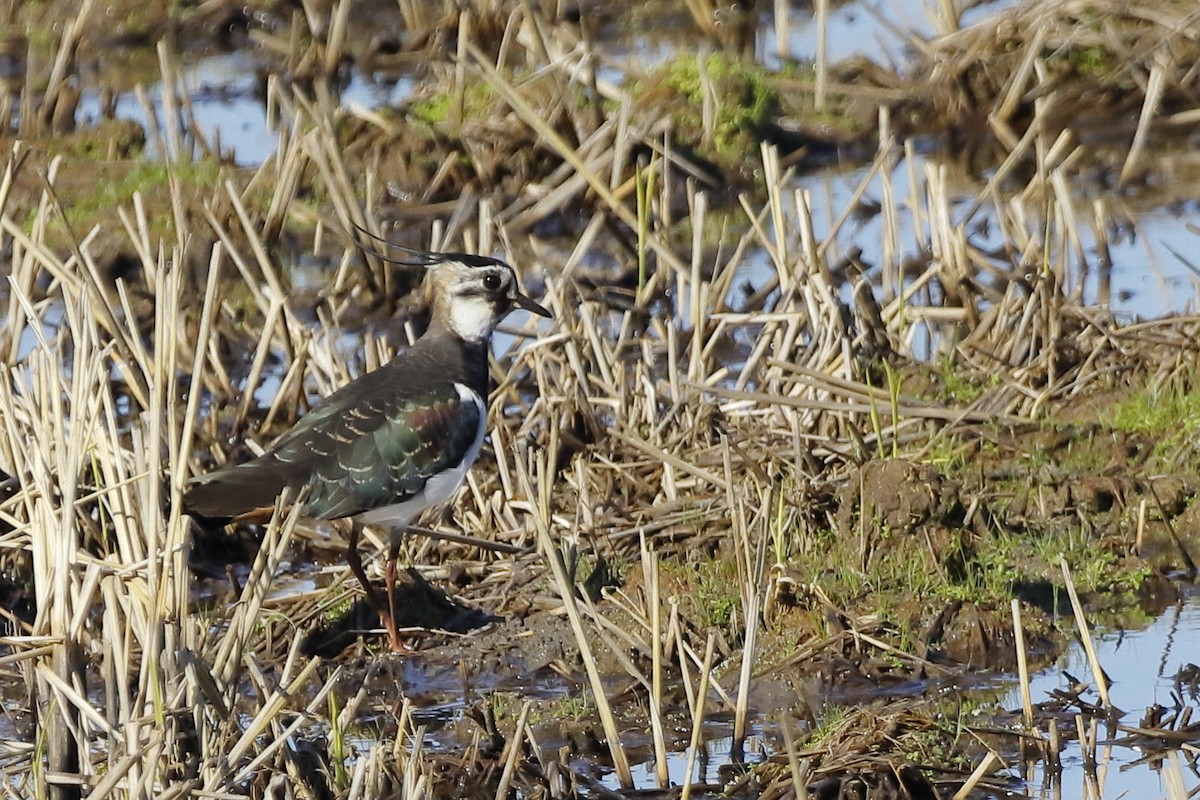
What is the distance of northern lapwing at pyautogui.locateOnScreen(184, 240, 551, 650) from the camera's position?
22.0 ft

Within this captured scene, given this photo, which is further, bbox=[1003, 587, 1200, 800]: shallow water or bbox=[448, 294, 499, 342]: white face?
bbox=[448, 294, 499, 342]: white face

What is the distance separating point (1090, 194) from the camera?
11.7m

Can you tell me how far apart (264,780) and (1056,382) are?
3.97 m

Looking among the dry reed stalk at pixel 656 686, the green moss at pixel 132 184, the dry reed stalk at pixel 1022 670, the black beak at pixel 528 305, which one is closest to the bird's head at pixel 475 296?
the black beak at pixel 528 305

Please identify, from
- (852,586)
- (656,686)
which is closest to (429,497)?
(852,586)

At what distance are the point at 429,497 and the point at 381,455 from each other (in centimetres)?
24

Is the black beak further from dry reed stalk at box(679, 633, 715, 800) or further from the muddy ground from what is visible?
dry reed stalk at box(679, 633, 715, 800)

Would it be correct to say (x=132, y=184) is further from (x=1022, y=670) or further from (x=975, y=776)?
(x=975, y=776)

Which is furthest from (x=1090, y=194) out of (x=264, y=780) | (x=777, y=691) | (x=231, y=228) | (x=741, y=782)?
(x=264, y=780)

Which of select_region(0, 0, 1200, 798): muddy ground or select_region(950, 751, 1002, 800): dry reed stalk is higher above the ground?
select_region(950, 751, 1002, 800): dry reed stalk

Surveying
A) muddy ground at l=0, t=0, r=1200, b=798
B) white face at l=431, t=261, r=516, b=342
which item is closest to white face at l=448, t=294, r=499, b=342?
white face at l=431, t=261, r=516, b=342

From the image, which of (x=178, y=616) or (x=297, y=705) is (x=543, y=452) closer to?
(x=297, y=705)

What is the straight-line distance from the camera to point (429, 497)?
280 inches

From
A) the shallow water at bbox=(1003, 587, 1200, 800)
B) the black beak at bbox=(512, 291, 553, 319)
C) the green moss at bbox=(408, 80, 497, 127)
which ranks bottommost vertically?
the shallow water at bbox=(1003, 587, 1200, 800)
